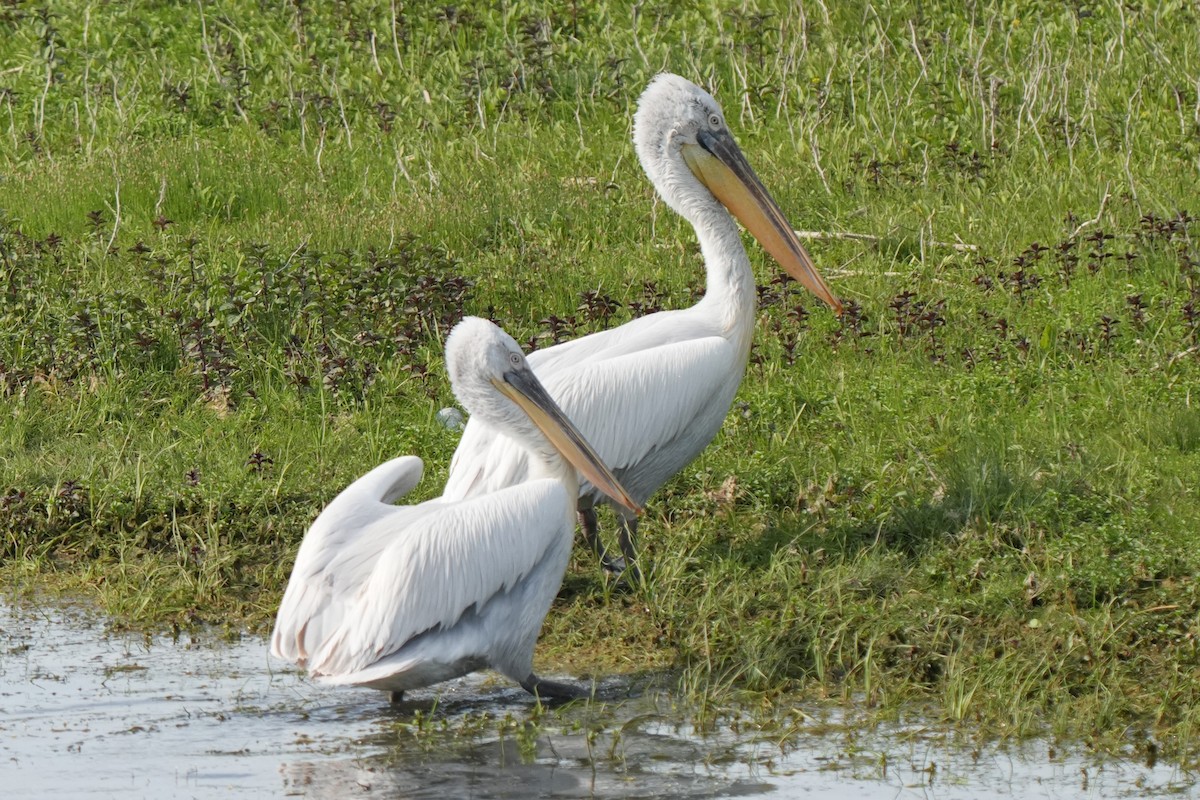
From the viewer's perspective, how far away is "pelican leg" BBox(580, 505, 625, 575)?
17.4 feet

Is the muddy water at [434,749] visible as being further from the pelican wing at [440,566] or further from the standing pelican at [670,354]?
the standing pelican at [670,354]

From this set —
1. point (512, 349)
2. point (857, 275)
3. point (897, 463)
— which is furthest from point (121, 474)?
point (857, 275)

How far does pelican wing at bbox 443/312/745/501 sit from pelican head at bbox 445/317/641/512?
0.91 feet

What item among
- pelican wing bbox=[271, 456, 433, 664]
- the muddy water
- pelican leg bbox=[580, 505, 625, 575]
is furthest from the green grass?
pelican wing bbox=[271, 456, 433, 664]

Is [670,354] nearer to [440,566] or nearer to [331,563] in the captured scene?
[440,566]

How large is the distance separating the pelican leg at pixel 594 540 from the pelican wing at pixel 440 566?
79cm

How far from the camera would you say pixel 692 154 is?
565cm

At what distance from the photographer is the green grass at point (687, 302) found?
15.8 feet

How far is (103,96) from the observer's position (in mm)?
9367

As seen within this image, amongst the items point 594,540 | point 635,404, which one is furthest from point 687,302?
point 635,404

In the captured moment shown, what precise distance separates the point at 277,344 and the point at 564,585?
203cm

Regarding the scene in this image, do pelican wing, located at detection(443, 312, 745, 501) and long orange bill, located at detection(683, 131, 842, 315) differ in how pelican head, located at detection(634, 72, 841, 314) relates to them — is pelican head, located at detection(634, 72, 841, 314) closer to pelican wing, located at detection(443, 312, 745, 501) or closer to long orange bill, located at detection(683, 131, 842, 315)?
long orange bill, located at detection(683, 131, 842, 315)

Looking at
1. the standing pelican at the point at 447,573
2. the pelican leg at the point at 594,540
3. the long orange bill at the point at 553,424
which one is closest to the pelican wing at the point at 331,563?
the standing pelican at the point at 447,573

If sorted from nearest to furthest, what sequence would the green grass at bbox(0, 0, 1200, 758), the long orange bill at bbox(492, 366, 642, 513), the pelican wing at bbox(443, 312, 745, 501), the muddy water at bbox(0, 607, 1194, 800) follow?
the muddy water at bbox(0, 607, 1194, 800)
the long orange bill at bbox(492, 366, 642, 513)
the green grass at bbox(0, 0, 1200, 758)
the pelican wing at bbox(443, 312, 745, 501)
